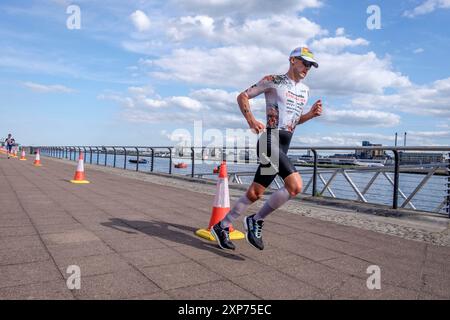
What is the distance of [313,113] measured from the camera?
3973 millimetres

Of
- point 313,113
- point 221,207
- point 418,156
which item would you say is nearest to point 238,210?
point 221,207

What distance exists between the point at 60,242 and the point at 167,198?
4107mm

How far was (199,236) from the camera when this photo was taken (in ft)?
14.5

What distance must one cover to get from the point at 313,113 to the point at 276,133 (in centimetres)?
61

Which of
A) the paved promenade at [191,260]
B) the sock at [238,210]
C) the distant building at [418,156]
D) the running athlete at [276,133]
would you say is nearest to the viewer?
the paved promenade at [191,260]

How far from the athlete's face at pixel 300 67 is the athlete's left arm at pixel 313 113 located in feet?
1.25

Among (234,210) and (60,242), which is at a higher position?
(234,210)

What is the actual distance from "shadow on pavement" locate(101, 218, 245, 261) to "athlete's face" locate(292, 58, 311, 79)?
1.93m

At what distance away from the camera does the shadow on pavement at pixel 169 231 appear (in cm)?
390

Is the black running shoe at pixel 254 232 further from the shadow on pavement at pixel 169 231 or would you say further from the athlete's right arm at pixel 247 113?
the athlete's right arm at pixel 247 113

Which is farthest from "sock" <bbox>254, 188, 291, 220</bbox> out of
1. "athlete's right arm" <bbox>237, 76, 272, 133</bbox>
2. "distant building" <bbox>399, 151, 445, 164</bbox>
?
"distant building" <bbox>399, 151, 445, 164</bbox>

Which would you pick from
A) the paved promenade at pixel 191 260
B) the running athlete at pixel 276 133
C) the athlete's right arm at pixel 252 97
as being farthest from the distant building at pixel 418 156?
the athlete's right arm at pixel 252 97
